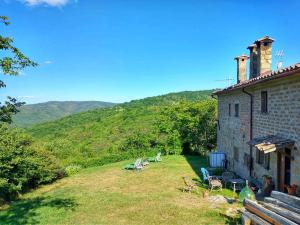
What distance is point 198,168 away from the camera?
2248cm

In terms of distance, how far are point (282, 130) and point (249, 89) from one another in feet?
14.0

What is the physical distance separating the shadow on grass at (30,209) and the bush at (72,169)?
9.00 m

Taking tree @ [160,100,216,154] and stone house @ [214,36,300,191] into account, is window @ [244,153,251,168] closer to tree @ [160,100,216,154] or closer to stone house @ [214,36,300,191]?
stone house @ [214,36,300,191]

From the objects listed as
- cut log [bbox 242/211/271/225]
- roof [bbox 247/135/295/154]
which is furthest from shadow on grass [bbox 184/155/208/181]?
cut log [bbox 242/211/271/225]

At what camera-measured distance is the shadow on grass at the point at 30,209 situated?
12781 mm

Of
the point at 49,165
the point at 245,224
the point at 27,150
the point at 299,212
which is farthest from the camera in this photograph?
the point at 49,165

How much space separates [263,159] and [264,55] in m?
6.80

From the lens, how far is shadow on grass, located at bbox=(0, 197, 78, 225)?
12.8 meters

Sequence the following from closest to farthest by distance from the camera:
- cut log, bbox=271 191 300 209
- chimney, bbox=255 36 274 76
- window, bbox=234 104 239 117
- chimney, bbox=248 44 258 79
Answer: cut log, bbox=271 191 300 209 < chimney, bbox=255 36 274 76 < window, bbox=234 104 239 117 < chimney, bbox=248 44 258 79

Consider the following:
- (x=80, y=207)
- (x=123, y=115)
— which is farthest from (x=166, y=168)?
(x=123, y=115)

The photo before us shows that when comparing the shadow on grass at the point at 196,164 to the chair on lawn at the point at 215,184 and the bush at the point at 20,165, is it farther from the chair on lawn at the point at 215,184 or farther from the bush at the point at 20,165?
the bush at the point at 20,165

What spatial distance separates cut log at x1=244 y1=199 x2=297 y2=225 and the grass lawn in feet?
5.71

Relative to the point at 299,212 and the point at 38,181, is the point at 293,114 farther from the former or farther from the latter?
the point at 38,181

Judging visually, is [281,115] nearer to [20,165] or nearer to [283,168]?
[283,168]
